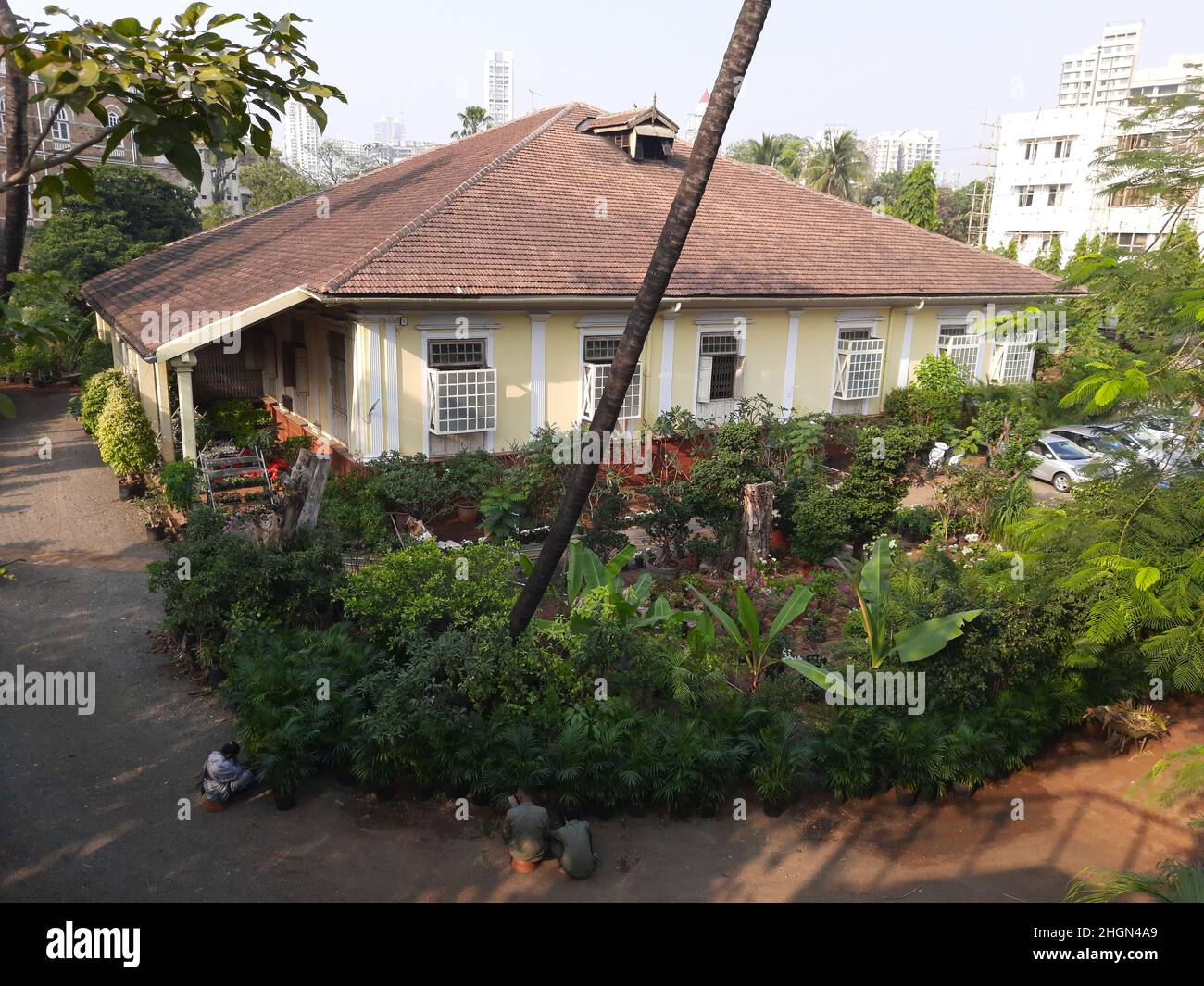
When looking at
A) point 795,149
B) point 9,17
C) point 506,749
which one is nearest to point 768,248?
point 506,749

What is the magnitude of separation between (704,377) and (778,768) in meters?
10.5

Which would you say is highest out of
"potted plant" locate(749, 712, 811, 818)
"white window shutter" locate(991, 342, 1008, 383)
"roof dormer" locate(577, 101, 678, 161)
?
"roof dormer" locate(577, 101, 678, 161)

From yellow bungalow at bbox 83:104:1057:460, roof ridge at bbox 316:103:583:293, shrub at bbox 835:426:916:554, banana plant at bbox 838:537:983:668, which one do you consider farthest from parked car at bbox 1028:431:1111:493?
roof ridge at bbox 316:103:583:293

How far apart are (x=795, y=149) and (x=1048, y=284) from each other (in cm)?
3536

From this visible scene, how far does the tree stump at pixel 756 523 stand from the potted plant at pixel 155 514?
8987mm

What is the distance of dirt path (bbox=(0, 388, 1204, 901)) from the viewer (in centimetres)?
689

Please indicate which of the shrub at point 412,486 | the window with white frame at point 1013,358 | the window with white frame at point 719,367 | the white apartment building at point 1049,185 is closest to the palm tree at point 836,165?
the white apartment building at point 1049,185

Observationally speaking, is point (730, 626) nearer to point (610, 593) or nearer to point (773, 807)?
point (610, 593)

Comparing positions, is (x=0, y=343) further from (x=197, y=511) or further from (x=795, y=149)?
(x=795, y=149)

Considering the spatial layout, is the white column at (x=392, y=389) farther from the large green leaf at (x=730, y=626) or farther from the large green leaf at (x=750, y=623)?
the large green leaf at (x=750, y=623)

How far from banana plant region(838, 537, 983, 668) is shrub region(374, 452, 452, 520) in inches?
252

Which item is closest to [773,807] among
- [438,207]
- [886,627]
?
[886,627]

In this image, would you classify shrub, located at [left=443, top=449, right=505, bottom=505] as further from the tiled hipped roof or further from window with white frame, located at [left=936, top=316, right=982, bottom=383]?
window with white frame, located at [left=936, top=316, right=982, bottom=383]

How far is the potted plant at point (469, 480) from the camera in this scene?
13.8 metres
